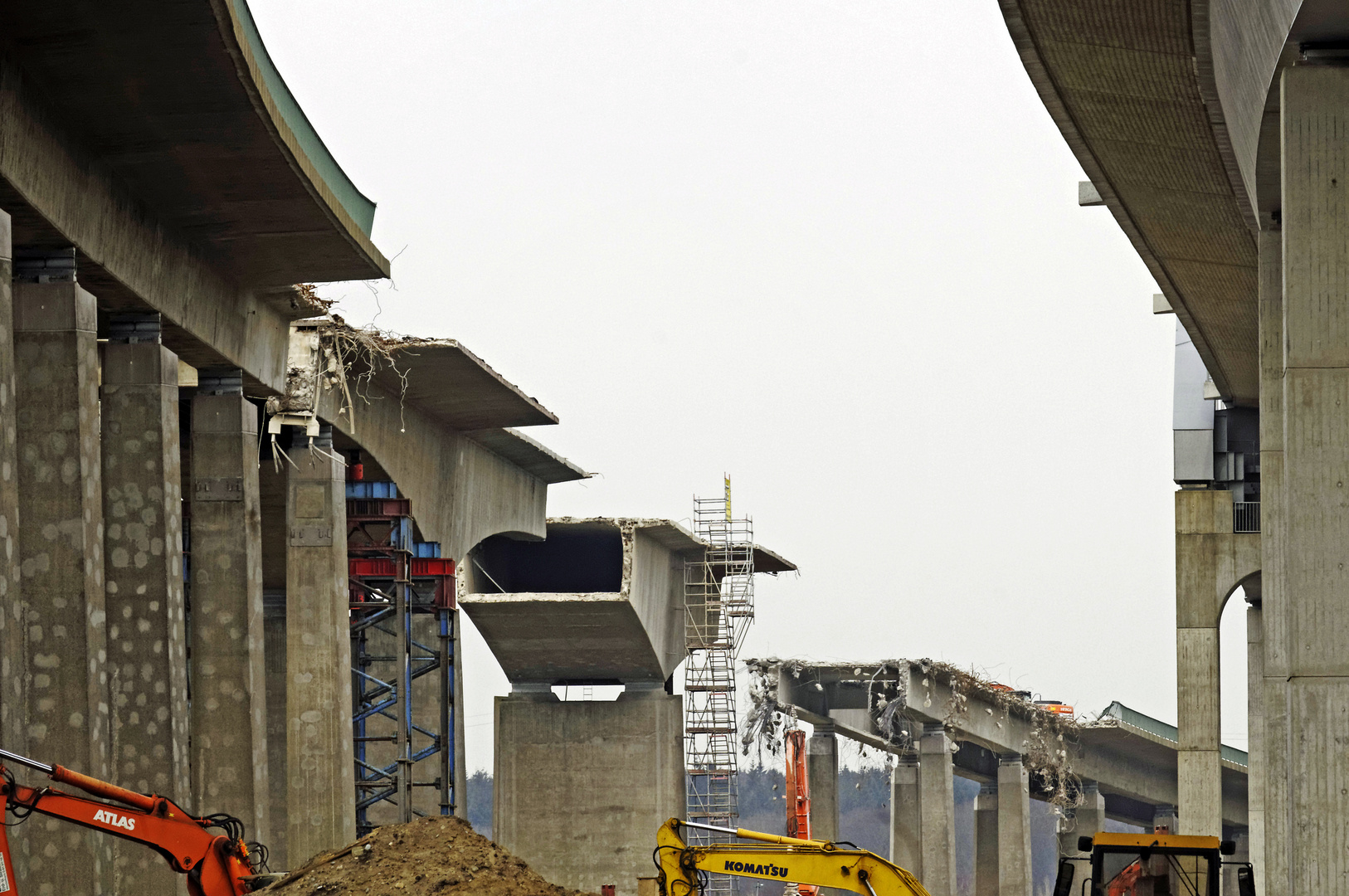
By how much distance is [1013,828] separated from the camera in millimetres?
58969

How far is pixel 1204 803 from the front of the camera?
3172 centimetres

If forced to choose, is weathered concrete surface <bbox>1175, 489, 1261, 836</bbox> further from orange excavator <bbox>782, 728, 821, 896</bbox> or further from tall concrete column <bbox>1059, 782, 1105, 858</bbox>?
tall concrete column <bbox>1059, 782, 1105, 858</bbox>

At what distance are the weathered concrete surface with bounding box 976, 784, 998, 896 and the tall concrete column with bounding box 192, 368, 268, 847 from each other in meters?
43.7

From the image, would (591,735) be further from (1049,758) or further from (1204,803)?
(1204,803)

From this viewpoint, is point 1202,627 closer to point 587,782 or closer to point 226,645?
point 226,645

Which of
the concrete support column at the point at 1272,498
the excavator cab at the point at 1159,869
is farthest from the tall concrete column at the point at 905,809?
the excavator cab at the point at 1159,869

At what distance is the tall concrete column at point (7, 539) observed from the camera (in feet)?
49.5

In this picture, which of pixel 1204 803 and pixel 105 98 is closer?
pixel 105 98

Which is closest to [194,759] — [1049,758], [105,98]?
[105,98]

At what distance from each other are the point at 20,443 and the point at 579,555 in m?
32.6

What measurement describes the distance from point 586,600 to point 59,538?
87.6 feet

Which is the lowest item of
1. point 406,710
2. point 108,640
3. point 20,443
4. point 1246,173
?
point 406,710

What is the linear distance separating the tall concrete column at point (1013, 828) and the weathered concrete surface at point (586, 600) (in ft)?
44.4

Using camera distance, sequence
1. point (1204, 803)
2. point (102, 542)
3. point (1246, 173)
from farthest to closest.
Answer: point (1204, 803), point (102, 542), point (1246, 173)
